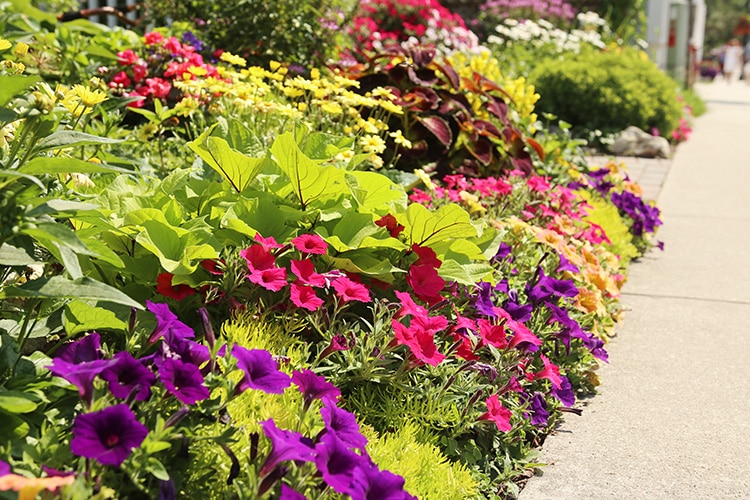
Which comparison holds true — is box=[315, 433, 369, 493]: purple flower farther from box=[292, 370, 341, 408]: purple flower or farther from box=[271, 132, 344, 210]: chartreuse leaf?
box=[271, 132, 344, 210]: chartreuse leaf

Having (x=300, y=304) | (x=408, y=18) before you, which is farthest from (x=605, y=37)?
(x=300, y=304)

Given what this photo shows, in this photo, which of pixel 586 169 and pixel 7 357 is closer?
pixel 7 357

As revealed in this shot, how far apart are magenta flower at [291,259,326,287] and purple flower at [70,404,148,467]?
878mm

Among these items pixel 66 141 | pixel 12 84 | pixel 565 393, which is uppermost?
pixel 12 84

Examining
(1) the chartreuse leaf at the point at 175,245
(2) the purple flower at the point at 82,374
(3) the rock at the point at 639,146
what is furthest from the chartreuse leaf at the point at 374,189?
(3) the rock at the point at 639,146

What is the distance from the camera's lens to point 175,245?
235cm

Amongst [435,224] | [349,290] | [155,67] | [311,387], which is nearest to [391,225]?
[435,224]

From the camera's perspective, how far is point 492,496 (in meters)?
2.21

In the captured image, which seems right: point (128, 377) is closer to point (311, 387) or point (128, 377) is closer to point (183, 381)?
point (183, 381)

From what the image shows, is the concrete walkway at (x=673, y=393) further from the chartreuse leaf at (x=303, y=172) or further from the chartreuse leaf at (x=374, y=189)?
the chartreuse leaf at (x=303, y=172)

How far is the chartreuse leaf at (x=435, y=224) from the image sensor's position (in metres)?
2.63

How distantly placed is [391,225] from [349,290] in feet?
1.43

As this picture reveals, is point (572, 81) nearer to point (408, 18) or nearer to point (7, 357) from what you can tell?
point (408, 18)

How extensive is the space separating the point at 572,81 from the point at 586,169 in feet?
12.4
